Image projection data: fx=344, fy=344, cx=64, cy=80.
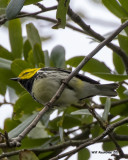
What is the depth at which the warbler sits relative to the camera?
3.44 m

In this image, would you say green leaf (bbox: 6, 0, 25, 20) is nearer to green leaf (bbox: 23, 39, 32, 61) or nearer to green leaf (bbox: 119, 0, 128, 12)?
green leaf (bbox: 119, 0, 128, 12)

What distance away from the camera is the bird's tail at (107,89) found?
3424 mm

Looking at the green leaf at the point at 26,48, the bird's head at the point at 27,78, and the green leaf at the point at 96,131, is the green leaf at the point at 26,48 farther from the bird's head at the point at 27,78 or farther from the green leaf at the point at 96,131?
the green leaf at the point at 96,131

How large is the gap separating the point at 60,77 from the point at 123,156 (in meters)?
1.28

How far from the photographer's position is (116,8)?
3.05m

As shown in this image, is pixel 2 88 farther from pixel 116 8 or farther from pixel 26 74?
pixel 116 8

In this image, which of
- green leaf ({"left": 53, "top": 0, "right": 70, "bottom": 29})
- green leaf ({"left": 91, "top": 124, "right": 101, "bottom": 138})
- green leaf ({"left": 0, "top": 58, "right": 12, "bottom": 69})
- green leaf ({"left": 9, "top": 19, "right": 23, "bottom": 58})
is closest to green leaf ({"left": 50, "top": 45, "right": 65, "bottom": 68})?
green leaf ({"left": 9, "top": 19, "right": 23, "bottom": 58})

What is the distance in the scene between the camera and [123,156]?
258 cm

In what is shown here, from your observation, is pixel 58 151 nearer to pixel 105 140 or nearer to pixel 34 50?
pixel 105 140

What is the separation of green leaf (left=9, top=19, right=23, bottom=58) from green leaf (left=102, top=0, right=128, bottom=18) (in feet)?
3.56

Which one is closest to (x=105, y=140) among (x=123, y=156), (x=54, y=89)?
(x=123, y=156)

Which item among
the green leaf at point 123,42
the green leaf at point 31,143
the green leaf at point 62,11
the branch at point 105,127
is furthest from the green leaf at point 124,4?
the green leaf at point 31,143

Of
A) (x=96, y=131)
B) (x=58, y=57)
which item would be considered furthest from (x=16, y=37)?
(x=96, y=131)

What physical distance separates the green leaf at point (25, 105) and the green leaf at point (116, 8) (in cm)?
111
